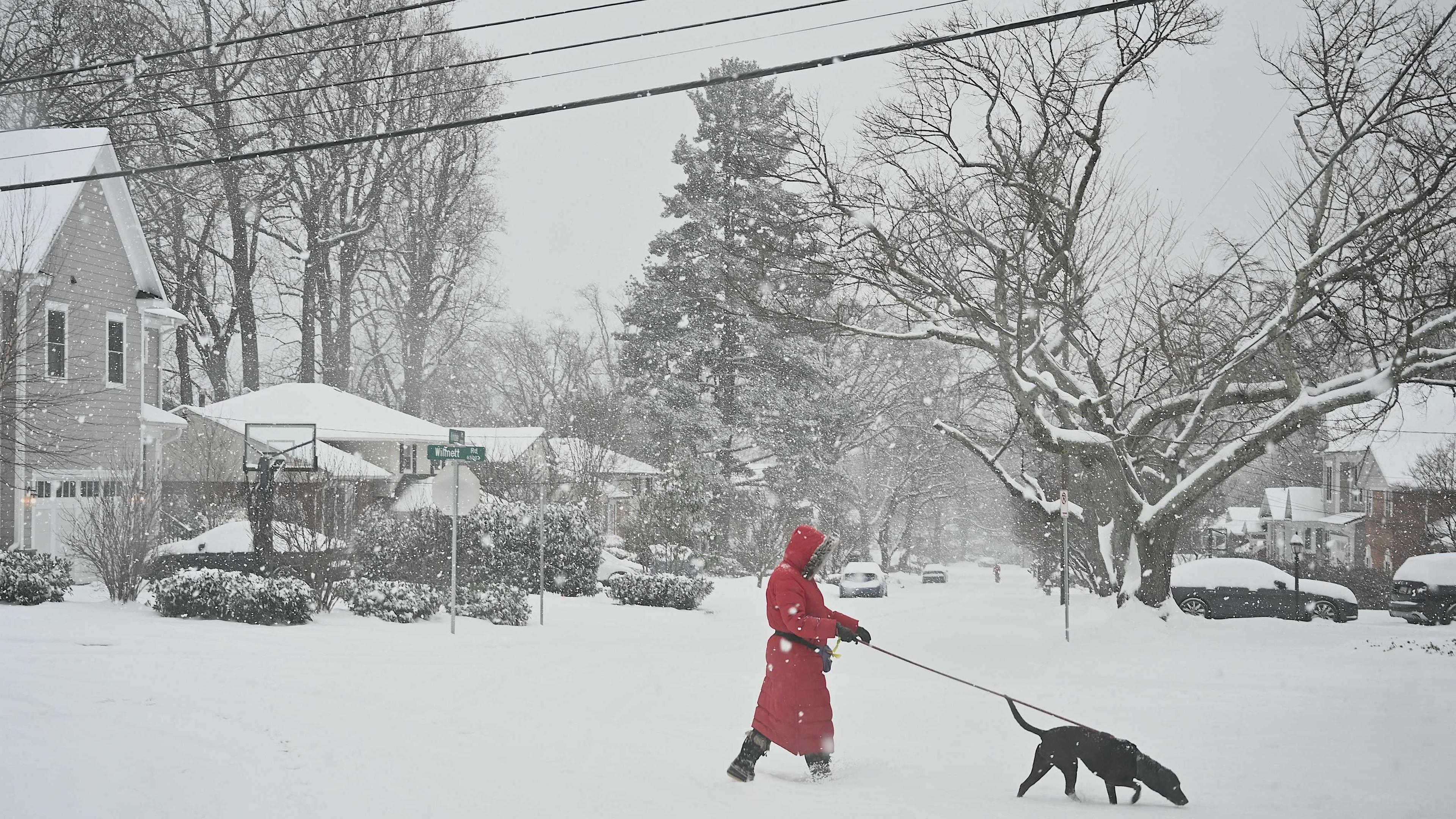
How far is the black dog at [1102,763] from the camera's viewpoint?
711cm

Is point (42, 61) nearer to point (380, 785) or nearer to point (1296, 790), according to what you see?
point (380, 785)

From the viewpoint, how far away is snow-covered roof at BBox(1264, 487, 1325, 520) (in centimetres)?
6156

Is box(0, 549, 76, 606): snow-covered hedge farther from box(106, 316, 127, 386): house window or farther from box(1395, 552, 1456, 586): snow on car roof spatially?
box(1395, 552, 1456, 586): snow on car roof

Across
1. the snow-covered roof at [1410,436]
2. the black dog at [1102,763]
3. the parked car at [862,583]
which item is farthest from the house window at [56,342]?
the snow-covered roof at [1410,436]

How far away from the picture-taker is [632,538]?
31188mm

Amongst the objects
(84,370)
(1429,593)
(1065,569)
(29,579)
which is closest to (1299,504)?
(1429,593)

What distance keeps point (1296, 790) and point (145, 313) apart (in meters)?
25.5

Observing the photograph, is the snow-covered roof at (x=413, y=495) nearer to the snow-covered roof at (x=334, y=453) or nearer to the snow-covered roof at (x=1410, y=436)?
the snow-covered roof at (x=334, y=453)

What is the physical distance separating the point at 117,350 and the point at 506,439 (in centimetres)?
2118

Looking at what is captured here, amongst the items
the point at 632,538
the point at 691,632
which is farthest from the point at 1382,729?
the point at 632,538

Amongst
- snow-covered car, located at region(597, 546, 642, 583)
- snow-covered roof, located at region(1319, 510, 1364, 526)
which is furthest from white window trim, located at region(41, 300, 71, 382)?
snow-covered roof, located at region(1319, 510, 1364, 526)

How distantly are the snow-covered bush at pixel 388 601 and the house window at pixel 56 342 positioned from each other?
381 inches

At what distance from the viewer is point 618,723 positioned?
9.62m

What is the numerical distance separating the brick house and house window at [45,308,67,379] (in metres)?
41.6
